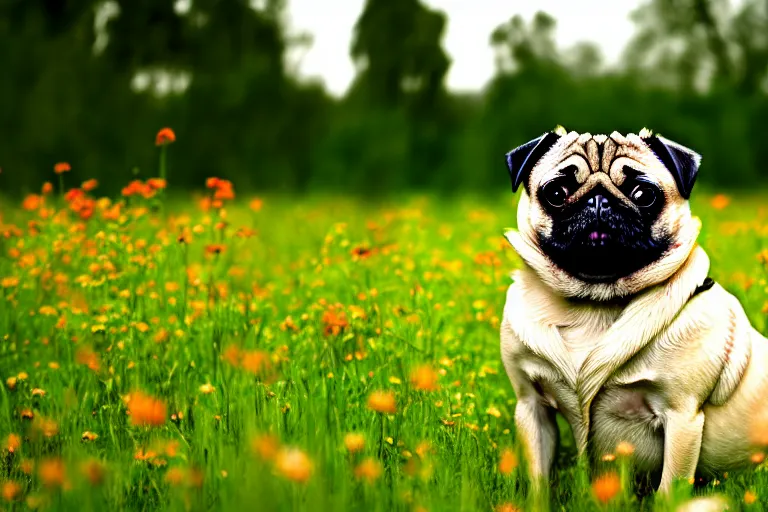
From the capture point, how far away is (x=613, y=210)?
271 centimetres

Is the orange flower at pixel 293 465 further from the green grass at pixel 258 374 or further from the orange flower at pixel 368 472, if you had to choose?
the orange flower at pixel 368 472

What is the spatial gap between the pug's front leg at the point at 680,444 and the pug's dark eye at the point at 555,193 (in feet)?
2.93

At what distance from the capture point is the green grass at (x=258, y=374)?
7.79ft

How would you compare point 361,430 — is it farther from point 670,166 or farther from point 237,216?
point 237,216

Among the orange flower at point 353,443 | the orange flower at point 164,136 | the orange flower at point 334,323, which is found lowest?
the orange flower at point 353,443

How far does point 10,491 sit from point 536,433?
1926mm

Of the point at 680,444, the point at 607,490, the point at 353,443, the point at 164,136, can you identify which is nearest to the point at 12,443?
the point at 353,443

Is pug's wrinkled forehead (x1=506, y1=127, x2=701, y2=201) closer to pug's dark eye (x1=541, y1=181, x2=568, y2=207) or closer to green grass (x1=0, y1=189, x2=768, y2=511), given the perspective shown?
pug's dark eye (x1=541, y1=181, x2=568, y2=207)

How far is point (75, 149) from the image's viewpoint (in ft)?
35.3

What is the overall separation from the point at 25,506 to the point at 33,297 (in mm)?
2427

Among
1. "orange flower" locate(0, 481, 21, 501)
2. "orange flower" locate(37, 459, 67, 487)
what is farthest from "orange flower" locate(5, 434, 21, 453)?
"orange flower" locate(37, 459, 67, 487)

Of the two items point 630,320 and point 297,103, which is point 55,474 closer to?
point 630,320

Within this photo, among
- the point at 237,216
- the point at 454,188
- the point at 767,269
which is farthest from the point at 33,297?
the point at 454,188

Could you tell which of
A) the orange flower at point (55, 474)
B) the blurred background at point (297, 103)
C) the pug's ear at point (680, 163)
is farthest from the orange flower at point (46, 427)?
the blurred background at point (297, 103)
